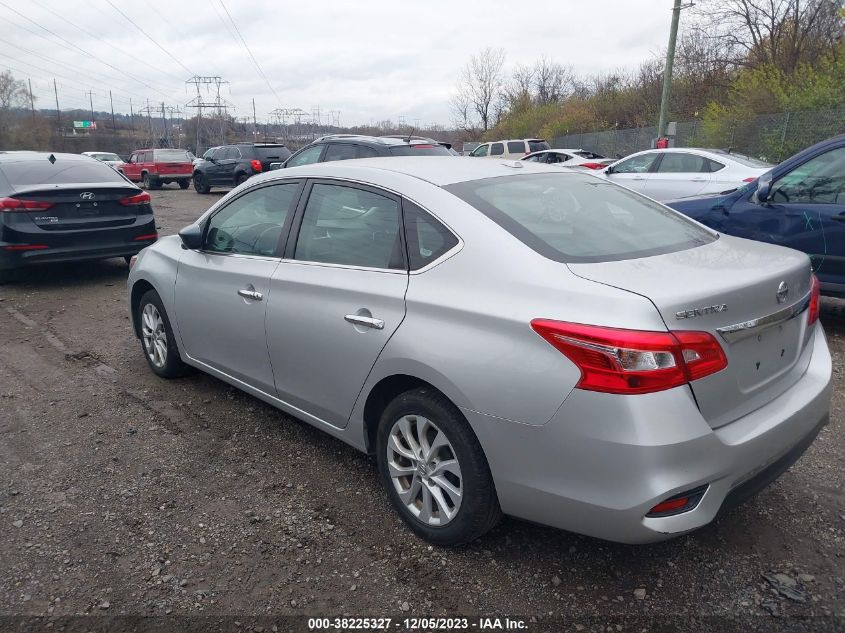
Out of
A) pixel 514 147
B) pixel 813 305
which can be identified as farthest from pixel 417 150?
pixel 514 147

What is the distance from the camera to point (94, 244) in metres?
7.93

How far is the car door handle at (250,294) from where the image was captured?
3584 millimetres

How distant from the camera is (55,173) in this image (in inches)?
316

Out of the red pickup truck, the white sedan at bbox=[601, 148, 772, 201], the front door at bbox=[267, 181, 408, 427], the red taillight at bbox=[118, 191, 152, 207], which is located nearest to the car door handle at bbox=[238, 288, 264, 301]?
the front door at bbox=[267, 181, 408, 427]

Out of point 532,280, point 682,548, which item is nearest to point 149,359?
point 532,280

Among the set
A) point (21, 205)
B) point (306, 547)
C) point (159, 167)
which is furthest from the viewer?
point (159, 167)

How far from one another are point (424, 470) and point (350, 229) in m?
1.28

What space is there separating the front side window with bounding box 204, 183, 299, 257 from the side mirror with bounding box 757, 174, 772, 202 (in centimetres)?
423

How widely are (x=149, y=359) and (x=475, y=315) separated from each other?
3.48 metres

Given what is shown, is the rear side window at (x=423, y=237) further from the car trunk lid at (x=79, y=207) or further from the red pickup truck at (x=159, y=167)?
the red pickup truck at (x=159, y=167)

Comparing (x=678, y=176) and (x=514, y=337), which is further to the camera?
(x=678, y=176)

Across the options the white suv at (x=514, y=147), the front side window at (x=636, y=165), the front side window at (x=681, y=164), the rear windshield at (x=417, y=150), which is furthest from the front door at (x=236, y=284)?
the white suv at (x=514, y=147)

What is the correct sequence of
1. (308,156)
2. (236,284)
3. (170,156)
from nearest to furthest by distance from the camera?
(236,284) < (308,156) < (170,156)

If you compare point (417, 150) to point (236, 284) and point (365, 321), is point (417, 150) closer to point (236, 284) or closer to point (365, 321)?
point (236, 284)
